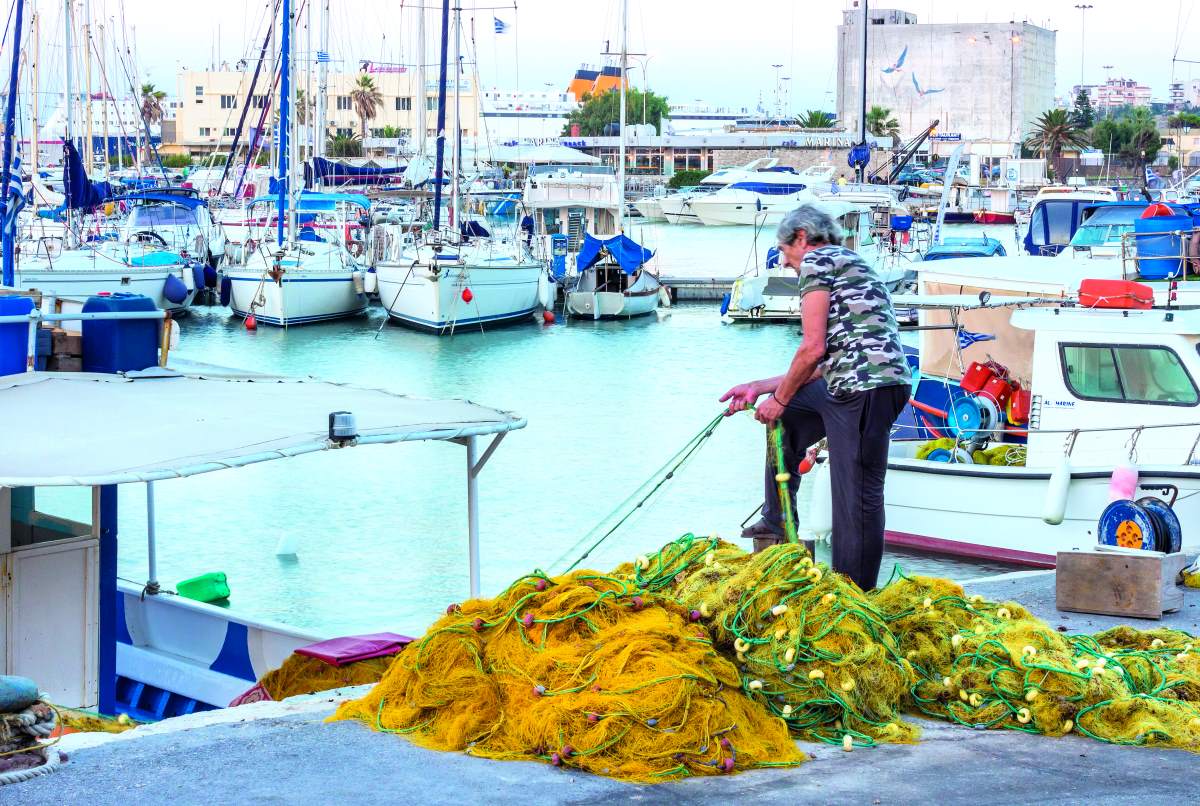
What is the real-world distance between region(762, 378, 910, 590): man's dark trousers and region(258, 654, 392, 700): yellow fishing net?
2.03m

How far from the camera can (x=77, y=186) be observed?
118ft

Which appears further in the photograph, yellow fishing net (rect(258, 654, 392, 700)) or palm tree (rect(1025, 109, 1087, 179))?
palm tree (rect(1025, 109, 1087, 179))

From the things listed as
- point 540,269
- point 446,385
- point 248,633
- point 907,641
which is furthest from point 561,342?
point 907,641

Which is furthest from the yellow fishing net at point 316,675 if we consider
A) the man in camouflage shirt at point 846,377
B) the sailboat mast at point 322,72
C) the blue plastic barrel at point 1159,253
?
the sailboat mast at point 322,72

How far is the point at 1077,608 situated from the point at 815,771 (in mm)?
2959

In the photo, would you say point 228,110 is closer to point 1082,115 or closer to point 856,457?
point 1082,115

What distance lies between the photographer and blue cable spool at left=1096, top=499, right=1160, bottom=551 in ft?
33.5

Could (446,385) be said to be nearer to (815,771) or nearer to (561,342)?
(561,342)

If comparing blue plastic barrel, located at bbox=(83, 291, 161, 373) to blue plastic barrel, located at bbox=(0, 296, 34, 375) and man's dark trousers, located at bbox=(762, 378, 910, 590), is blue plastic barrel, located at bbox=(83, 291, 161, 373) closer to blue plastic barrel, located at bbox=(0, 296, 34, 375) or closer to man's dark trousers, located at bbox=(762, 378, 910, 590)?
blue plastic barrel, located at bbox=(0, 296, 34, 375)

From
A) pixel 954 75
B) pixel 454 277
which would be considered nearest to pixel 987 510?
pixel 454 277

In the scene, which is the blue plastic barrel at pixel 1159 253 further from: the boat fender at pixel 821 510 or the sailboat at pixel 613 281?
the sailboat at pixel 613 281

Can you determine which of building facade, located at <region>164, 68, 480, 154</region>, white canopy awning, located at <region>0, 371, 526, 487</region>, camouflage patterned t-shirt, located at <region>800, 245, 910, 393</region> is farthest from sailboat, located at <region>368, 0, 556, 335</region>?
building facade, located at <region>164, 68, 480, 154</region>

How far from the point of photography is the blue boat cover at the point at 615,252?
39062 millimetres

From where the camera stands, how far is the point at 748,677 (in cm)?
493
